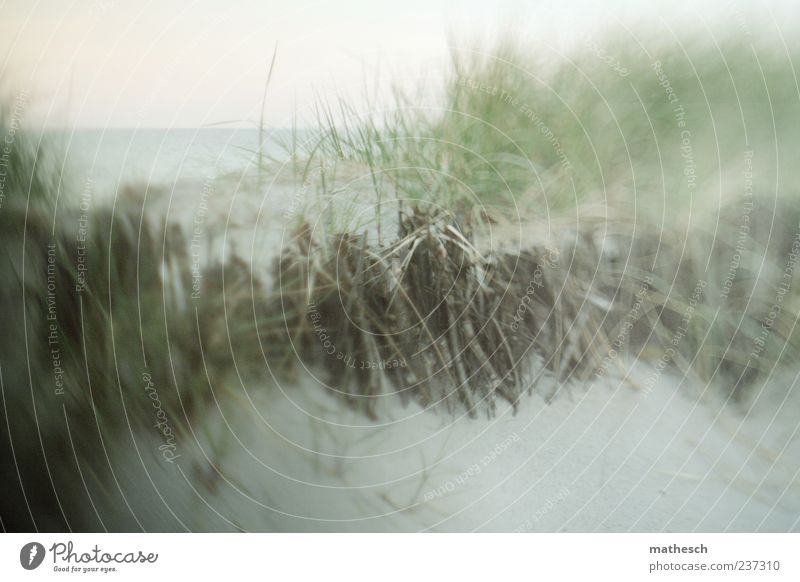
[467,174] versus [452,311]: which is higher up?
[467,174]

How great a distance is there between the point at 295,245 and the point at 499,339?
0.29m

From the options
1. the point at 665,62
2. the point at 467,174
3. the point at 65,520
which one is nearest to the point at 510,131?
the point at 467,174

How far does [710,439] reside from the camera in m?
0.97

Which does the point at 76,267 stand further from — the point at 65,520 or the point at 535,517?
the point at 535,517
